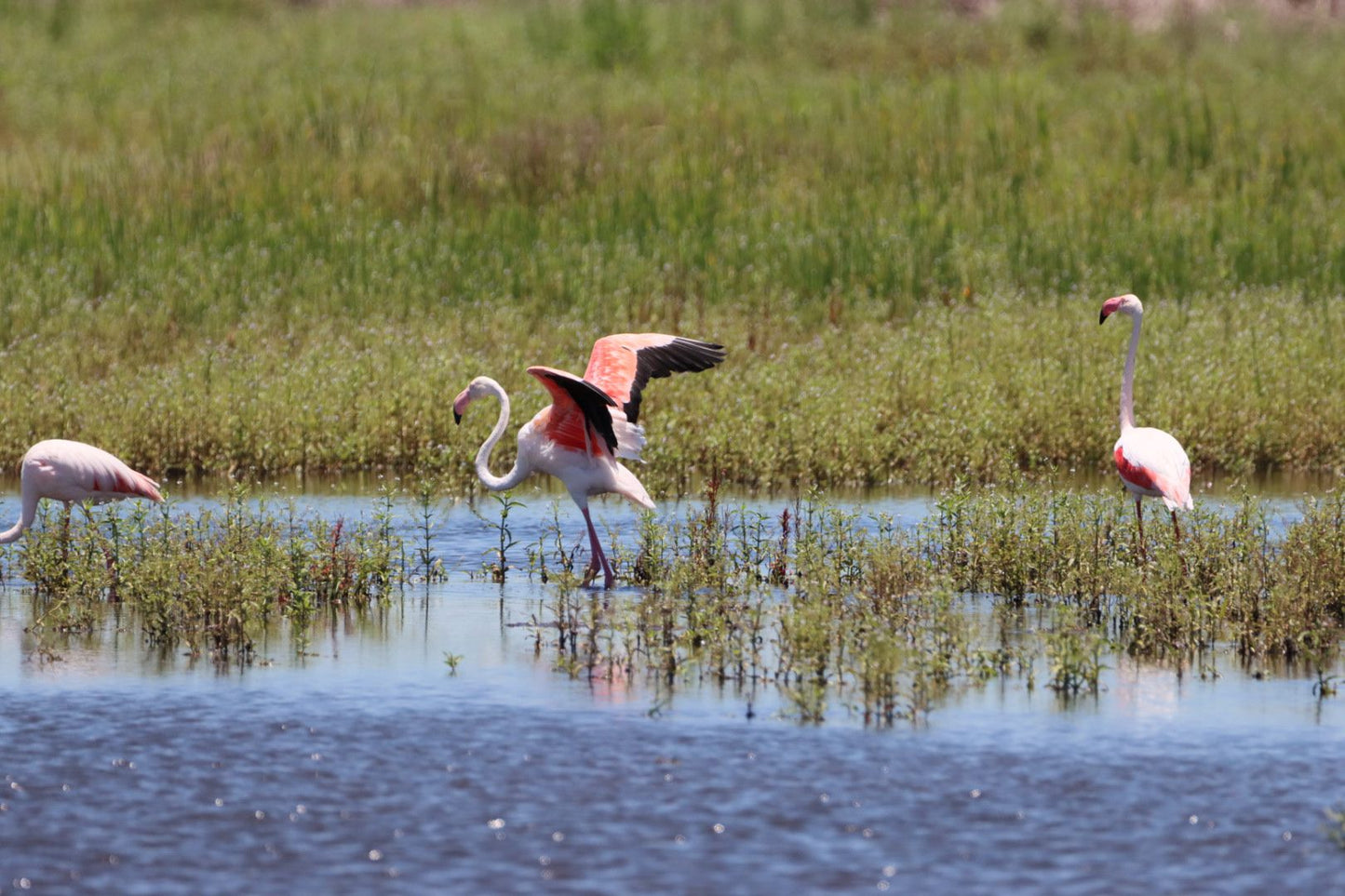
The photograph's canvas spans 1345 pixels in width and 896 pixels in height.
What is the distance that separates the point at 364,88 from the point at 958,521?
14823mm

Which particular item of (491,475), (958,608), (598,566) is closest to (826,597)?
(958,608)

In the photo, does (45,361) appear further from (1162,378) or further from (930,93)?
(930,93)

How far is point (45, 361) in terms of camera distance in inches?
663

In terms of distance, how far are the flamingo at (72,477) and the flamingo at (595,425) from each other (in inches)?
74.6

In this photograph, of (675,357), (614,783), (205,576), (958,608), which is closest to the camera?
(614,783)

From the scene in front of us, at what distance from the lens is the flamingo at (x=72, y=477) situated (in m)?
11.1

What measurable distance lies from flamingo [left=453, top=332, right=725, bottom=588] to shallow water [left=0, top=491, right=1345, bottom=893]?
2218 mm

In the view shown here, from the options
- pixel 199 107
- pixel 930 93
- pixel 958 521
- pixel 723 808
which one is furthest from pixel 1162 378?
pixel 199 107

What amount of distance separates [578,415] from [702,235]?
8.98m

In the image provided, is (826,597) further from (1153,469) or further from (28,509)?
(28,509)

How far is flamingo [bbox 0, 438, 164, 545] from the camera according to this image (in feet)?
36.3

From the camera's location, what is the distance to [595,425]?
11.4m

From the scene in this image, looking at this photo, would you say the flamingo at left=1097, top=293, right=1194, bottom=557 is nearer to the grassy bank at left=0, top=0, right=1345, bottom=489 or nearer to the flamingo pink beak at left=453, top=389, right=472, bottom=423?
the grassy bank at left=0, top=0, right=1345, bottom=489

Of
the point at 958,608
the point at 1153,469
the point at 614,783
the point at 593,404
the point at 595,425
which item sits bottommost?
the point at 614,783
